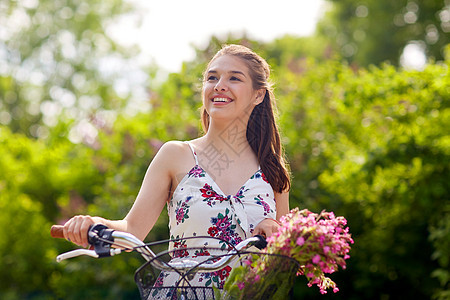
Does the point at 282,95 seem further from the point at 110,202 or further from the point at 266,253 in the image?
the point at 266,253

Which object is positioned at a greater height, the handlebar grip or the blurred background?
the blurred background

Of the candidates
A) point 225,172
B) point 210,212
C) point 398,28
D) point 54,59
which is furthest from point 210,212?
point 54,59

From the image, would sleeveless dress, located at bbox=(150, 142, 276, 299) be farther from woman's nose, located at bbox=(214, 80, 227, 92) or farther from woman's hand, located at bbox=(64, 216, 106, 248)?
woman's hand, located at bbox=(64, 216, 106, 248)

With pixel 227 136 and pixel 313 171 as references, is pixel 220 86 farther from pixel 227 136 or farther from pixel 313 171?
pixel 313 171

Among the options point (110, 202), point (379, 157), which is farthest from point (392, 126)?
point (110, 202)

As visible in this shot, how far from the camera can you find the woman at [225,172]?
2.55 m

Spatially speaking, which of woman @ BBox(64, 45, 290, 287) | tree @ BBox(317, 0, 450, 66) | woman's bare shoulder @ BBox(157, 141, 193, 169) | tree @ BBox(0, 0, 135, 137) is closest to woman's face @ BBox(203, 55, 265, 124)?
woman @ BBox(64, 45, 290, 287)

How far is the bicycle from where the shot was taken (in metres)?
1.95

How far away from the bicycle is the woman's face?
83cm

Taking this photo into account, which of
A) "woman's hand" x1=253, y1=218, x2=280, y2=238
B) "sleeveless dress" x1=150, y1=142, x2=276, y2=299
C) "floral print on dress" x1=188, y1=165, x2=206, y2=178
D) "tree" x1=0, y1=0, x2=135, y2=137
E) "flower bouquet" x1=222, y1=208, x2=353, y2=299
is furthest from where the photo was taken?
"tree" x1=0, y1=0, x2=135, y2=137

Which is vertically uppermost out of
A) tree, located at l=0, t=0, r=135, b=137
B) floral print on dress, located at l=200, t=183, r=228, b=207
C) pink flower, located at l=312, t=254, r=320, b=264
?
tree, located at l=0, t=0, r=135, b=137

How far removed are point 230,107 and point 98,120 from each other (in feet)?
20.4

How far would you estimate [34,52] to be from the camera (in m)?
22.7

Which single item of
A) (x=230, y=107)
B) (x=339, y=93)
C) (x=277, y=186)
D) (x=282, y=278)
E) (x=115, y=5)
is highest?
(x=115, y=5)
